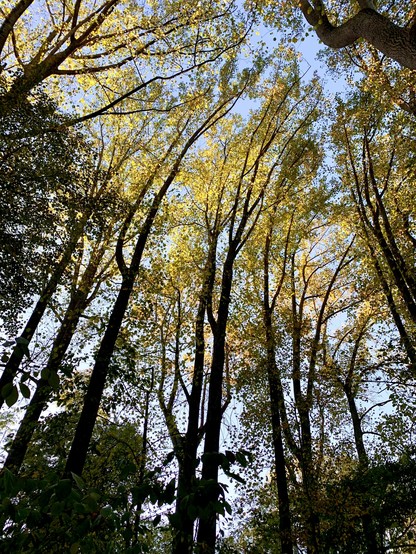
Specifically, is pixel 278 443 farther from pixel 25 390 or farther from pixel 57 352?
pixel 25 390

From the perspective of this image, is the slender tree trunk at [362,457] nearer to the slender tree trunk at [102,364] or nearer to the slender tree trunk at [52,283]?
the slender tree trunk at [102,364]

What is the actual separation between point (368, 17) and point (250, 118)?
1066cm

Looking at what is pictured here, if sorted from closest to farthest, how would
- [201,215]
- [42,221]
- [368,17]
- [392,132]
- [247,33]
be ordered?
1. [368,17]
2. [42,221]
3. [247,33]
4. [392,132]
5. [201,215]

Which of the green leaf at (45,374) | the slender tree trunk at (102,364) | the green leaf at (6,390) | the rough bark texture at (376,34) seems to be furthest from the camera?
the slender tree trunk at (102,364)

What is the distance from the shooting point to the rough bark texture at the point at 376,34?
5.03 metres

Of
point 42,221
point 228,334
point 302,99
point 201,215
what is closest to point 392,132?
point 302,99

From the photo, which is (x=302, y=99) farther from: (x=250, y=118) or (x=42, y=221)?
(x=42, y=221)

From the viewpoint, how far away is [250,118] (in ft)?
51.7

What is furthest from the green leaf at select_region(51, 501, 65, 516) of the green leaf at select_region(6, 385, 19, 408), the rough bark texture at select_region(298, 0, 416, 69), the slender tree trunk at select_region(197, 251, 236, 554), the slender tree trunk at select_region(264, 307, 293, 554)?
the slender tree trunk at select_region(264, 307, 293, 554)

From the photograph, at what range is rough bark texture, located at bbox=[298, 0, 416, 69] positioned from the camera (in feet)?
16.5

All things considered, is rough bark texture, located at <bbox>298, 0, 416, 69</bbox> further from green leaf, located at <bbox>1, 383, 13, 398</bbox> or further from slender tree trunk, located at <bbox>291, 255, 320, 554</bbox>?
slender tree trunk, located at <bbox>291, 255, 320, 554</bbox>

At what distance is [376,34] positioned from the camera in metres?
5.39

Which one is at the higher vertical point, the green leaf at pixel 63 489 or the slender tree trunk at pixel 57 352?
the slender tree trunk at pixel 57 352

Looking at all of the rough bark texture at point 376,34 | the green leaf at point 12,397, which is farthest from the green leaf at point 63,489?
the rough bark texture at point 376,34
